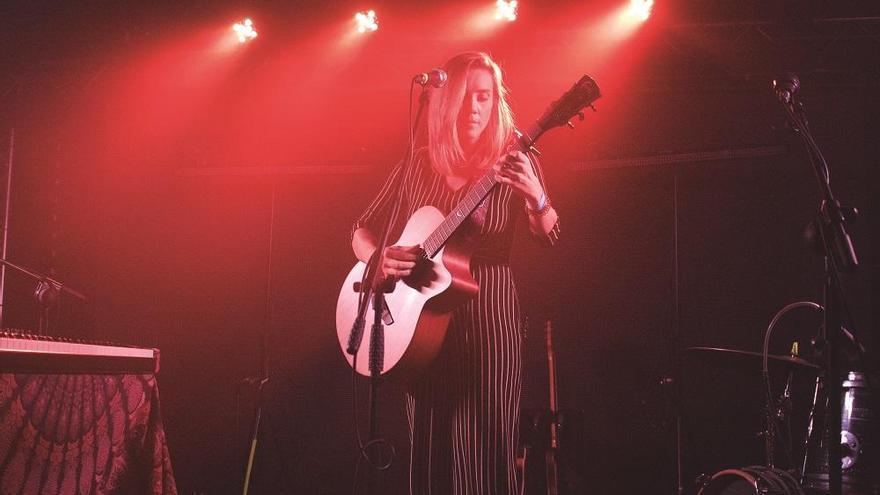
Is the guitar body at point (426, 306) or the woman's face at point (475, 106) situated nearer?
the guitar body at point (426, 306)

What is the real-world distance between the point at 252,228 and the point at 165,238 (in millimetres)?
742

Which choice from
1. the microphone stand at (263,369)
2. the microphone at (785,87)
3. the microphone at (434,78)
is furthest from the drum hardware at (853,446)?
the microphone stand at (263,369)

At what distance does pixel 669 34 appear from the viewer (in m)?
4.89

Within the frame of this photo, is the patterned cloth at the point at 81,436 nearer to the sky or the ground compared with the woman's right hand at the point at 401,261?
nearer to the ground

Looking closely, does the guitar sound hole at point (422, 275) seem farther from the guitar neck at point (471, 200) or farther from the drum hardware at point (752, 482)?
the drum hardware at point (752, 482)

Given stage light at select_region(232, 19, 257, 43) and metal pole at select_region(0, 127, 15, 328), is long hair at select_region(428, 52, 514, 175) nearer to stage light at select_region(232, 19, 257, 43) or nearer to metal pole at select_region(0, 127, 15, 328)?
stage light at select_region(232, 19, 257, 43)

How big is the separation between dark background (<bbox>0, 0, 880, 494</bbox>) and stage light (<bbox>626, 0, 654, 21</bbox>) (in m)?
0.07

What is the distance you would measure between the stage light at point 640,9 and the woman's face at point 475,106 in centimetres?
216

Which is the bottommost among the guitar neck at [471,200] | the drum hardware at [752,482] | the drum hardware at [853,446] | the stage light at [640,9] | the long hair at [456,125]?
the drum hardware at [752,482]

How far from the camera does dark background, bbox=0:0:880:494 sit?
4.91 meters

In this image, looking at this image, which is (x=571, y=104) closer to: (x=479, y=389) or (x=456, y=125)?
(x=456, y=125)

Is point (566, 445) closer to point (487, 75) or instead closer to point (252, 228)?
point (487, 75)

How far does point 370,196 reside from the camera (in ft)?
18.9

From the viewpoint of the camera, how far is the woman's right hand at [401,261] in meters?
2.84
